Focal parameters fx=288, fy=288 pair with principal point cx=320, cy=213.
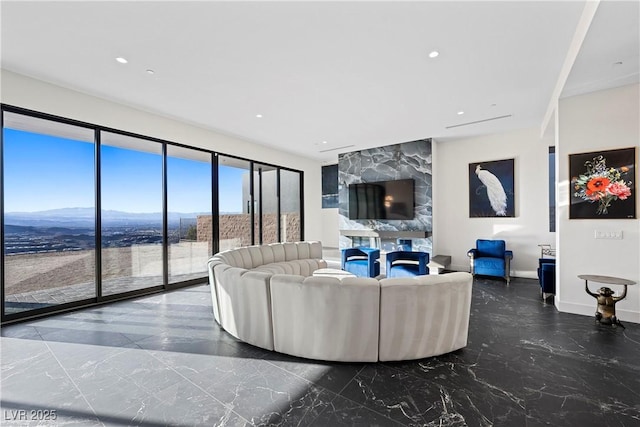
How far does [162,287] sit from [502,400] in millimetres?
5354

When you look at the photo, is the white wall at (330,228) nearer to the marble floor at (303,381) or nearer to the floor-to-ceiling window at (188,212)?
the floor-to-ceiling window at (188,212)

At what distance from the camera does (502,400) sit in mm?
2119

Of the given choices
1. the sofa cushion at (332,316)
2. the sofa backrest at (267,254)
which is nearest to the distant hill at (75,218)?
the sofa backrest at (267,254)

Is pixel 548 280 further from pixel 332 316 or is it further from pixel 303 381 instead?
pixel 303 381

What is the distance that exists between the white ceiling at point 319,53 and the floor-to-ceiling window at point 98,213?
805 mm

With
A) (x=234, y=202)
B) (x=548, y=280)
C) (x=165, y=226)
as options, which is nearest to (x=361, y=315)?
(x=548, y=280)

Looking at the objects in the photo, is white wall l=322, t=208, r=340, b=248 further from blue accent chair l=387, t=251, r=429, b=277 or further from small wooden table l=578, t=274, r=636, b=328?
small wooden table l=578, t=274, r=636, b=328

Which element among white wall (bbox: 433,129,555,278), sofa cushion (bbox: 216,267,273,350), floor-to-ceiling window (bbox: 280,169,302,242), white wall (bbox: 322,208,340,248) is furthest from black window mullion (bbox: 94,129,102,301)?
white wall (bbox: 433,129,555,278)

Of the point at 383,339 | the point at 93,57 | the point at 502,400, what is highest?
the point at 93,57

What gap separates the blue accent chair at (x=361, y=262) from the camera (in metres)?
5.81

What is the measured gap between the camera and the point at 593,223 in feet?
12.4

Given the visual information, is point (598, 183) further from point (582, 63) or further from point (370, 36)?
point (370, 36)

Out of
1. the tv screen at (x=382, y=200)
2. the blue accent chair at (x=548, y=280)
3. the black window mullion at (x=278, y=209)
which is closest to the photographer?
the blue accent chair at (x=548, y=280)

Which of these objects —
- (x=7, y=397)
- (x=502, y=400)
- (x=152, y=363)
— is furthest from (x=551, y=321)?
(x=7, y=397)
